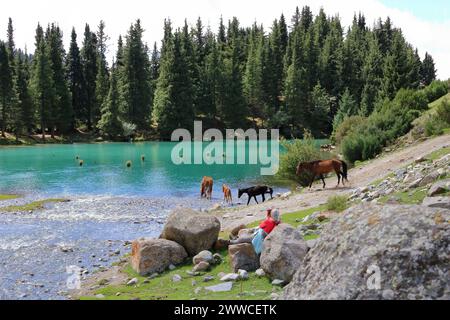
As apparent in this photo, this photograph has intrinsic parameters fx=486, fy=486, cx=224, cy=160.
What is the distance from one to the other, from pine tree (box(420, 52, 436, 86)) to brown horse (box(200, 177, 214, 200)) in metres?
131

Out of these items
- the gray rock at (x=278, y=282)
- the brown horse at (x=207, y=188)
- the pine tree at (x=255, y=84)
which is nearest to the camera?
the gray rock at (x=278, y=282)

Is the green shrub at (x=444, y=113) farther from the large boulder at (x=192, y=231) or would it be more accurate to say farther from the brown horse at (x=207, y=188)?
the large boulder at (x=192, y=231)

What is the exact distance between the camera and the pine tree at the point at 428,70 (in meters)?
148

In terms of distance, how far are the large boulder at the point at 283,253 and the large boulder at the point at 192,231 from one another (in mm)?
3635

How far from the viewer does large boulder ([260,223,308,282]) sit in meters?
10.7

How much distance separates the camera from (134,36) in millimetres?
102875

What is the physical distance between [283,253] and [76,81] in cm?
10120

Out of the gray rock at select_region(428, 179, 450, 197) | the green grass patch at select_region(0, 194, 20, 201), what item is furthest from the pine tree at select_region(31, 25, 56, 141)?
the gray rock at select_region(428, 179, 450, 197)

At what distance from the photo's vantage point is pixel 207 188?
3209 centimetres

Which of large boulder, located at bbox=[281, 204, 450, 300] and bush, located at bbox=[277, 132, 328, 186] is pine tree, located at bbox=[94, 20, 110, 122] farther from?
large boulder, located at bbox=[281, 204, 450, 300]

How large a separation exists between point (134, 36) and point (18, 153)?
1791 inches

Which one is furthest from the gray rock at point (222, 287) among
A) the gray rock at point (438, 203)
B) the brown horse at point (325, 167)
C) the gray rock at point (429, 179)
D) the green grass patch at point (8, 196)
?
the green grass patch at point (8, 196)
